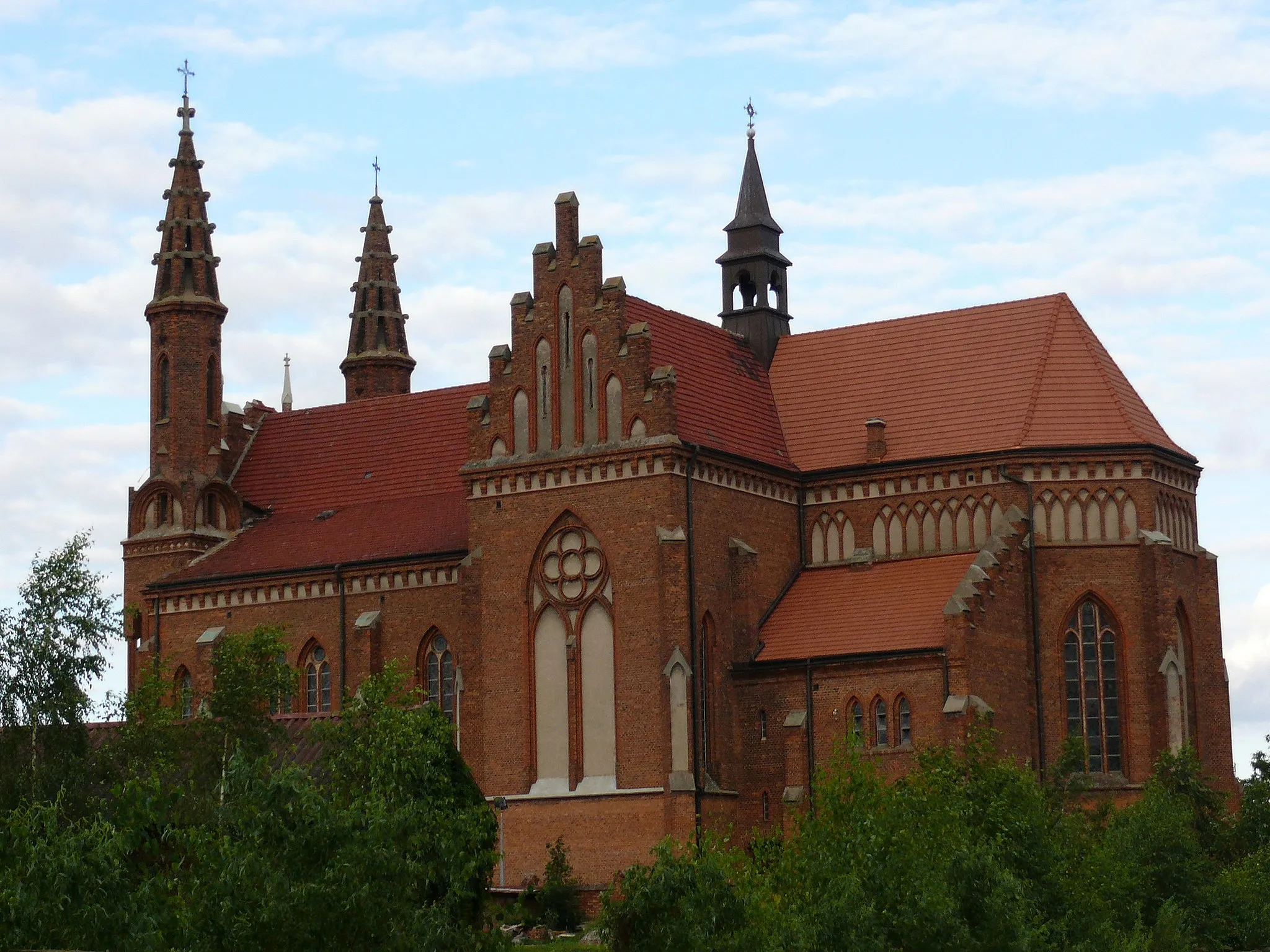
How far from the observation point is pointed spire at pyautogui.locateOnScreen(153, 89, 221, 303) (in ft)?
252

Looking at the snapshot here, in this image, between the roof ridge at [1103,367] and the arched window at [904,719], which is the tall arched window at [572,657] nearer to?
the arched window at [904,719]

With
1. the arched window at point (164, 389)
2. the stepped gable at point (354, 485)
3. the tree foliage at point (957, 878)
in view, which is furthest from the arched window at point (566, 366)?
the arched window at point (164, 389)

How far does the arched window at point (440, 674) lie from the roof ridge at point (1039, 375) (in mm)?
18254

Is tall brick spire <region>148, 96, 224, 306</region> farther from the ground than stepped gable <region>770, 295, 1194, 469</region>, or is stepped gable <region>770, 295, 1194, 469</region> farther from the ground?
tall brick spire <region>148, 96, 224, 306</region>

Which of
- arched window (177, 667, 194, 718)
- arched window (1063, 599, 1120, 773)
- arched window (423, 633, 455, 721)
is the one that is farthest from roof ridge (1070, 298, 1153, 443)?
arched window (177, 667, 194, 718)

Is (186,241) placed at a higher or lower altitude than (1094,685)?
higher

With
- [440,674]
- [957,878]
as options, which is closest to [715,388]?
[440,674]

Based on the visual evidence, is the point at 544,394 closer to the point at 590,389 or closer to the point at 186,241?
the point at 590,389

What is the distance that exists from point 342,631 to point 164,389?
11682 millimetres

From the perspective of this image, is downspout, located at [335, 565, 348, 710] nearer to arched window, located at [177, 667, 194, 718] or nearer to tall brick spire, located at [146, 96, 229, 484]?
arched window, located at [177, 667, 194, 718]

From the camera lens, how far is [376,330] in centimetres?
8894

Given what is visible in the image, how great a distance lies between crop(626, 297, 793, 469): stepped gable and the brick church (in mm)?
137

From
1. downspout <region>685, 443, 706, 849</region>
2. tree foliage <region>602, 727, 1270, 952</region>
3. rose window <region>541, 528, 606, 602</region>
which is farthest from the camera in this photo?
rose window <region>541, 528, 606, 602</region>

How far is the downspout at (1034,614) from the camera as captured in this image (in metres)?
62.9
